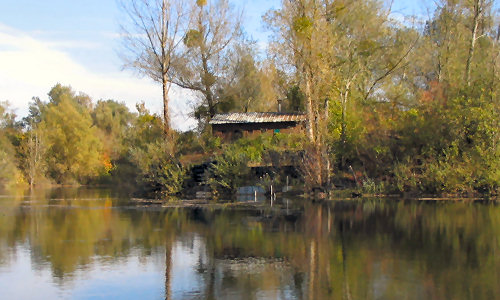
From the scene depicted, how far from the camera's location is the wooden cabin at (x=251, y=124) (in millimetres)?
44688

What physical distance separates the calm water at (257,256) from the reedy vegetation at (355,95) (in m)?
9.19

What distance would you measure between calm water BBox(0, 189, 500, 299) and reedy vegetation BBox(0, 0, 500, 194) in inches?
362

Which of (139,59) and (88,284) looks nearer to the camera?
(88,284)

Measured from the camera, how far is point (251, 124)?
151 ft

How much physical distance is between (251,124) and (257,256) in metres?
32.6

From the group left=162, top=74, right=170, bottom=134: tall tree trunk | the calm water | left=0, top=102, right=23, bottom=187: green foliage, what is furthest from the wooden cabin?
left=0, top=102, right=23, bottom=187: green foliage

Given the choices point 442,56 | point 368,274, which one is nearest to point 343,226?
point 368,274

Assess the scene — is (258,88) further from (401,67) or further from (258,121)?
(401,67)

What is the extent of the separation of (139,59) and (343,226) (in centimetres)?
2958

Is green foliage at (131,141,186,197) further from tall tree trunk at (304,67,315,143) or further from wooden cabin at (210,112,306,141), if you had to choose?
wooden cabin at (210,112,306,141)

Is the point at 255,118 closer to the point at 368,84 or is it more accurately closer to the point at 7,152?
the point at 368,84

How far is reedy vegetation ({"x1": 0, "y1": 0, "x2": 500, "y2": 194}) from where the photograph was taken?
1248 inches

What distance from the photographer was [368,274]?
11492mm

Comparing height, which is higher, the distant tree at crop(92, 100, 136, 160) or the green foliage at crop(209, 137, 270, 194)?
the distant tree at crop(92, 100, 136, 160)
